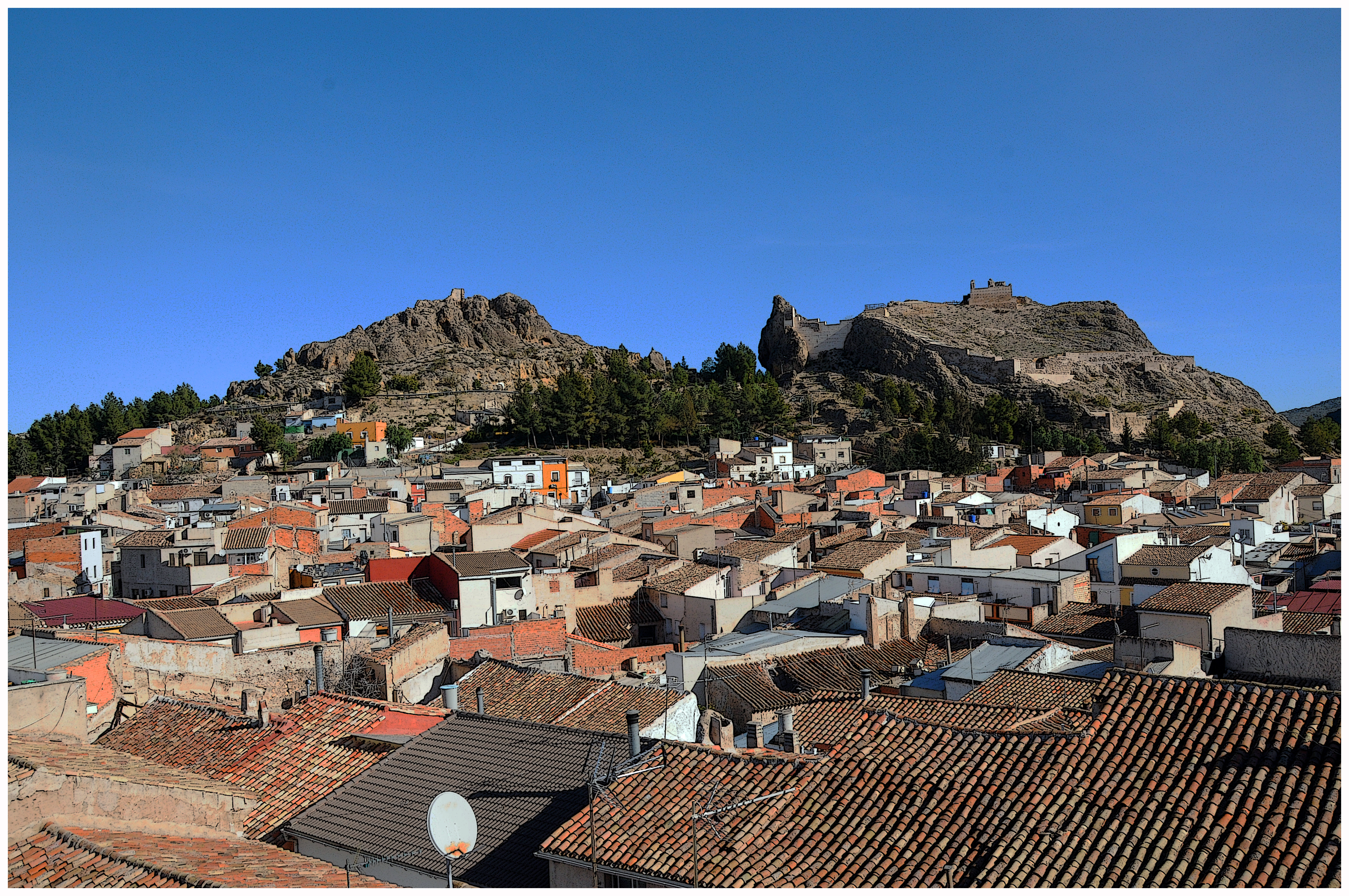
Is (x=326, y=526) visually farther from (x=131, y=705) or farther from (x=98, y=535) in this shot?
(x=131, y=705)

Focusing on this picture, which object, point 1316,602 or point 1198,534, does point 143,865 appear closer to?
point 1316,602

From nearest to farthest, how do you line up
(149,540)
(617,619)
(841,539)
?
(617,619) < (149,540) < (841,539)

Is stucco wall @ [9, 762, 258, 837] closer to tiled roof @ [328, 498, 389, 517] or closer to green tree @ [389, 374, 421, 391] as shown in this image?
tiled roof @ [328, 498, 389, 517]

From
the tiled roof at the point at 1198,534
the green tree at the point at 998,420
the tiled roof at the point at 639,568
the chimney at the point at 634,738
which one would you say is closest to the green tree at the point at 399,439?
the green tree at the point at 998,420

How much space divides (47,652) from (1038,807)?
10428 millimetres

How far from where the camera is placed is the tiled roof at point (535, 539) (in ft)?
90.7

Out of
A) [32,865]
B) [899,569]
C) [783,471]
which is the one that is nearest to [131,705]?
[32,865]

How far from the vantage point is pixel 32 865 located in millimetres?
5586

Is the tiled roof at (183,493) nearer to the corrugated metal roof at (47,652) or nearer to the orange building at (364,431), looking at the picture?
the orange building at (364,431)

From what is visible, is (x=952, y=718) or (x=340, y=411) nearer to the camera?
(x=952, y=718)

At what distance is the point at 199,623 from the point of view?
1698 cm

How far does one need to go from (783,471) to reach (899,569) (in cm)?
2924

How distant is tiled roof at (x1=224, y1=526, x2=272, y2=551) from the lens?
25312 mm

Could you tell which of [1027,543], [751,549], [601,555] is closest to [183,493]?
[601,555]
